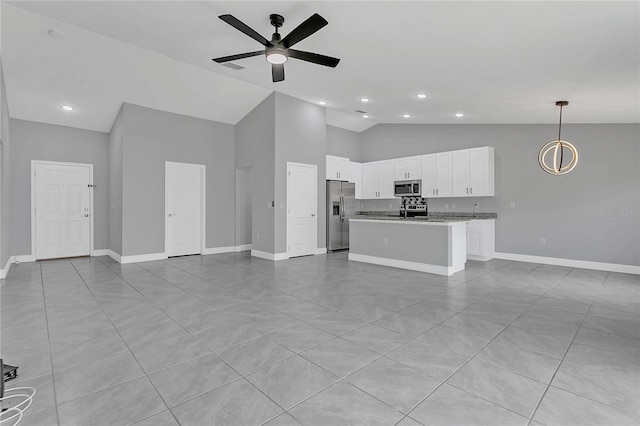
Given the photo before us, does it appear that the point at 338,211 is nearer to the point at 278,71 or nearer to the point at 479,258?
the point at 479,258

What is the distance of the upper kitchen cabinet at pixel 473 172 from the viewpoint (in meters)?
6.59

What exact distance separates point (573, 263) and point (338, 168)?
5218 millimetres

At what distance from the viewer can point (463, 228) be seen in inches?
220

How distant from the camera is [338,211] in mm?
7762

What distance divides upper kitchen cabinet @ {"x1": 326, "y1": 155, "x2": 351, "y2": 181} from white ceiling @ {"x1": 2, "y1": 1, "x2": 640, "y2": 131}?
1.72 metres

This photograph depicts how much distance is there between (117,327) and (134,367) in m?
0.94

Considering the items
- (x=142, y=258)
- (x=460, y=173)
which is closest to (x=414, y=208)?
(x=460, y=173)

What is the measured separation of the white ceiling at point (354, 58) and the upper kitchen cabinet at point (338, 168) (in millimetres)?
1719

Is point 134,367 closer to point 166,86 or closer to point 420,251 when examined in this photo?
point 420,251

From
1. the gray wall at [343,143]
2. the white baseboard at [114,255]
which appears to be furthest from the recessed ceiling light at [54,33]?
the gray wall at [343,143]

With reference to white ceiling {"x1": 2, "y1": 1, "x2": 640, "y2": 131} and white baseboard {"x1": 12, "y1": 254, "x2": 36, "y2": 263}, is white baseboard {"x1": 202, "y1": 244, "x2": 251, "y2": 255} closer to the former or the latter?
white ceiling {"x1": 2, "y1": 1, "x2": 640, "y2": 131}

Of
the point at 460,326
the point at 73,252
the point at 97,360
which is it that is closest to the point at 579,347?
the point at 460,326

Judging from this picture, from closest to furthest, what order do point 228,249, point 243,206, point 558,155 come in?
point 558,155
point 228,249
point 243,206

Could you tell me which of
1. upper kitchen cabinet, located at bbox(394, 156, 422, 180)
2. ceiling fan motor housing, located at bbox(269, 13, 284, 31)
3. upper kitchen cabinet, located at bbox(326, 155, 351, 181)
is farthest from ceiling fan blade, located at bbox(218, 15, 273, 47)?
upper kitchen cabinet, located at bbox(394, 156, 422, 180)
